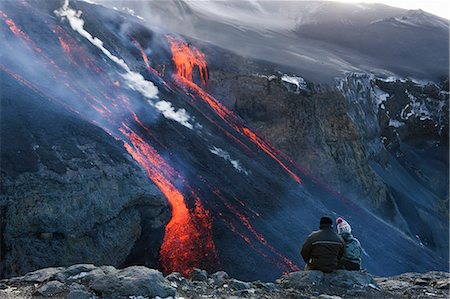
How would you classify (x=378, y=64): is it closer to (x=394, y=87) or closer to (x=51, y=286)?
(x=394, y=87)

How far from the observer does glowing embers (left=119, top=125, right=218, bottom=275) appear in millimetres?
11836

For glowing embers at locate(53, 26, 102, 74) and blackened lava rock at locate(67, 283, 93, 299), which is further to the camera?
glowing embers at locate(53, 26, 102, 74)

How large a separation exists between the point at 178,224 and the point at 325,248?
16.8 ft

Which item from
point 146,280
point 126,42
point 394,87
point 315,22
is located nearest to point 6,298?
point 146,280

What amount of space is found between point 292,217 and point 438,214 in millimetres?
16242

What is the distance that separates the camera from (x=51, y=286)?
645 centimetres

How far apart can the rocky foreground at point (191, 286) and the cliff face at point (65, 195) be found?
309cm

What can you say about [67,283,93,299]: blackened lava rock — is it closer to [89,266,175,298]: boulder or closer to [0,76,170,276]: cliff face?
[89,266,175,298]: boulder

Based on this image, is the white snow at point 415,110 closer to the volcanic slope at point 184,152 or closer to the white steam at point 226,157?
the volcanic slope at point 184,152

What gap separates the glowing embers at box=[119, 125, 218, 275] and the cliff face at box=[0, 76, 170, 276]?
1.08ft

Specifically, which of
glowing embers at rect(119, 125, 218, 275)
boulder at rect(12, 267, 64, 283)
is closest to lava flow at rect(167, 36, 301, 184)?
glowing embers at rect(119, 125, 218, 275)

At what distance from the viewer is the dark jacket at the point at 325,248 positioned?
8453 millimetres

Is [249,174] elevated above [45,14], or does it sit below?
below

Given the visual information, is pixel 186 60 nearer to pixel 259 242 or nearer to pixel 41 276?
pixel 259 242
